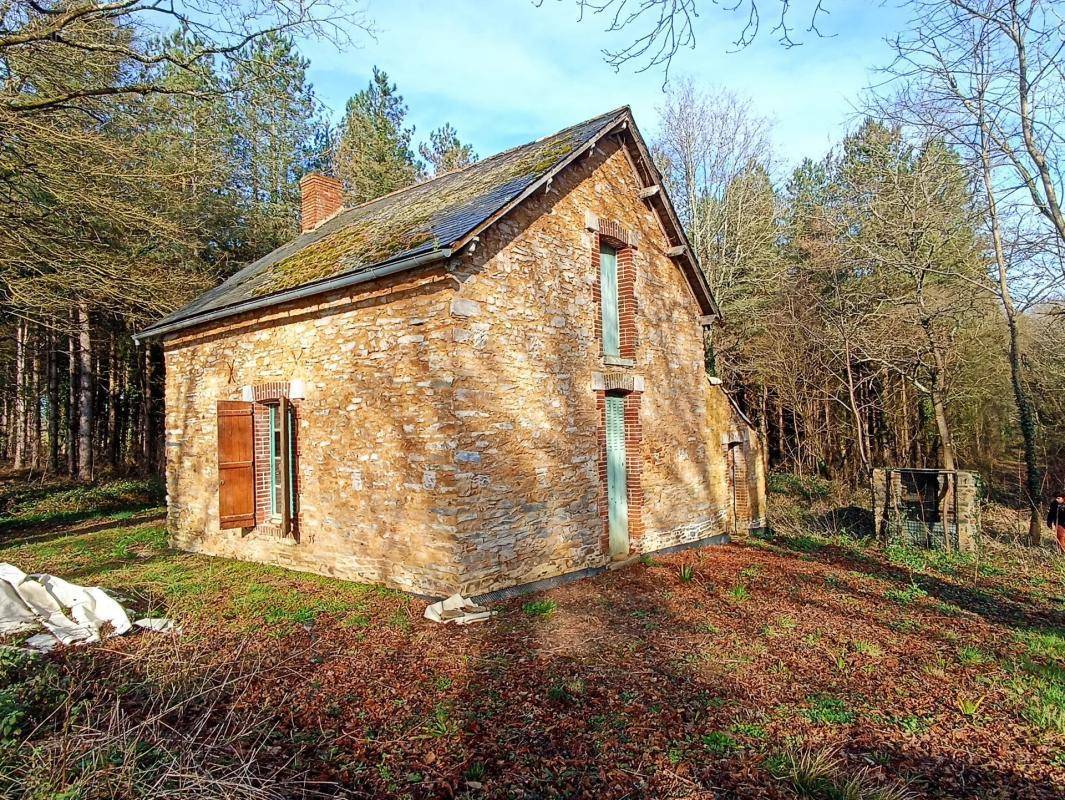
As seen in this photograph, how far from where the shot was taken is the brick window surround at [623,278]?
31.3 ft

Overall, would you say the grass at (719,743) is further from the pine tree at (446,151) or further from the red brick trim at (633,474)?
the pine tree at (446,151)

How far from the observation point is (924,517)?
39.0 feet

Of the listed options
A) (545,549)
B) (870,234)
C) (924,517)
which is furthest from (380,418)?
(870,234)

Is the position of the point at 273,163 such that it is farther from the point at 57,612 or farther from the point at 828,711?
the point at 828,711

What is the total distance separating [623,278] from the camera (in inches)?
407

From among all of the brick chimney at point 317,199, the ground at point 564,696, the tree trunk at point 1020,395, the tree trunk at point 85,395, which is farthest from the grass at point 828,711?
the tree trunk at point 85,395

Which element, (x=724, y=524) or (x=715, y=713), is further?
(x=724, y=524)

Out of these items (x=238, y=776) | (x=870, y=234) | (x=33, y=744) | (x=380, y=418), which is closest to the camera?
(x=238, y=776)

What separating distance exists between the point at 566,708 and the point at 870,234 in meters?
13.8

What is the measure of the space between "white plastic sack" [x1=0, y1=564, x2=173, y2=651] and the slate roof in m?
4.47

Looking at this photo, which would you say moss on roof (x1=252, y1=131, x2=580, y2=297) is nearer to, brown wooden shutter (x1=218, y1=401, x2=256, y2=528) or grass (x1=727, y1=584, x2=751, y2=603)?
brown wooden shutter (x1=218, y1=401, x2=256, y2=528)

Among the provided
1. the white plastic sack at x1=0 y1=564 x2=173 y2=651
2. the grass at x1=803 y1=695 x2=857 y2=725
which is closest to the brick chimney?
the white plastic sack at x1=0 y1=564 x2=173 y2=651

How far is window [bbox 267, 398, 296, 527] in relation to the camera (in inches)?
349

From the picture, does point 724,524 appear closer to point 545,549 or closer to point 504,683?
point 545,549
